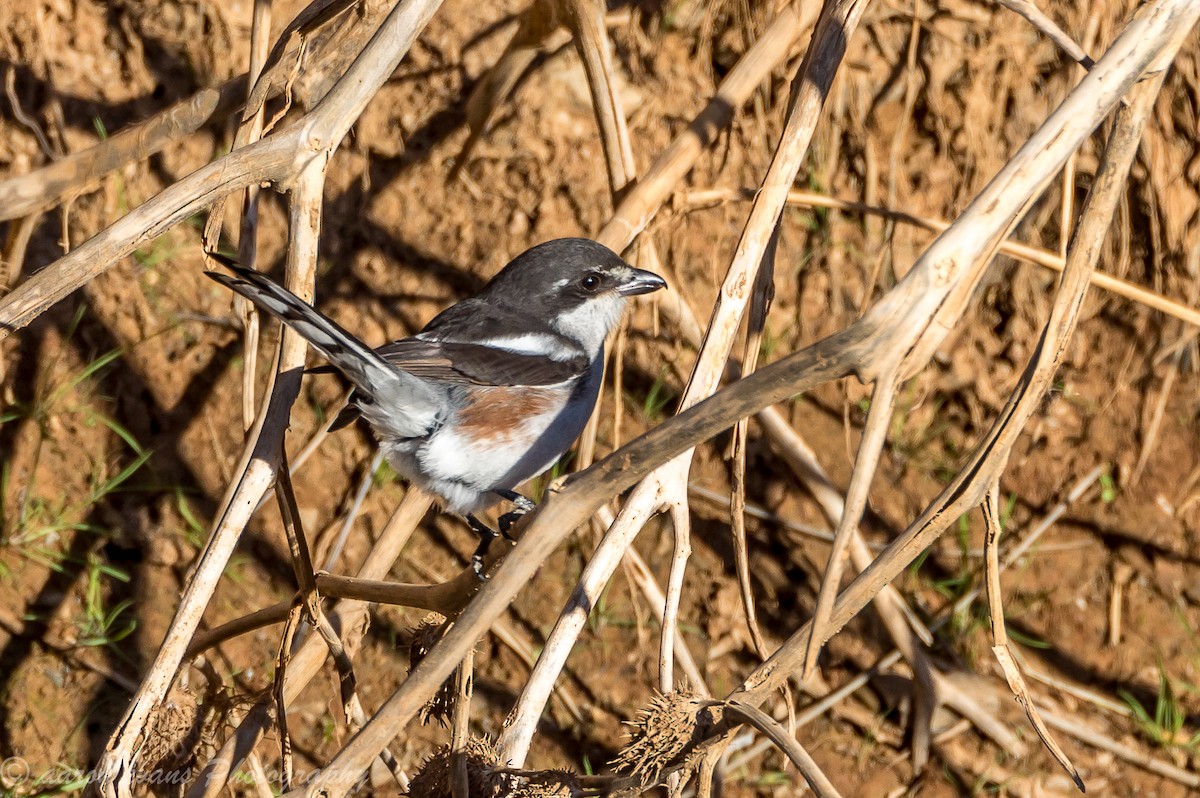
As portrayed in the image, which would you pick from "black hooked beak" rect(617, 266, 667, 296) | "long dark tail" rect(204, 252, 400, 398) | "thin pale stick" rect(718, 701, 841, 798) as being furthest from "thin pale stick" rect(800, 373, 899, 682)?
"black hooked beak" rect(617, 266, 667, 296)

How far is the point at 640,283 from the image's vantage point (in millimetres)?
3553

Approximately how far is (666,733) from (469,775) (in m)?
0.48

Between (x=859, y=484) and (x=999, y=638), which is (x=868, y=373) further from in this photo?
(x=999, y=638)

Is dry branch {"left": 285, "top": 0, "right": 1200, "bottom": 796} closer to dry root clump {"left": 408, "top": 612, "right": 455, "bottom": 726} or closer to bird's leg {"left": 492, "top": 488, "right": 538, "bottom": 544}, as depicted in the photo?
dry root clump {"left": 408, "top": 612, "right": 455, "bottom": 726}

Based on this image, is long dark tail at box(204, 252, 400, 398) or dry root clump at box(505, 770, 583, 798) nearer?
dry root clump at box(505, 770, 583, 798)

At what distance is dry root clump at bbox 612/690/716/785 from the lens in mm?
1957

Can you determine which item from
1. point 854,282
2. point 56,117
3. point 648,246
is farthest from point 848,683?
point 56,117

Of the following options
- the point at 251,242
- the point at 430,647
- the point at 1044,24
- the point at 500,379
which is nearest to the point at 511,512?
the point at 500,379

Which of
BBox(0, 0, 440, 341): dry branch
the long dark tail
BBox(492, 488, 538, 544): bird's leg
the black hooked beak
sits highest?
BBox(0, 0, 440, 341): dry branch

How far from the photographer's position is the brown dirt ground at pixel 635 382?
4.55 meters

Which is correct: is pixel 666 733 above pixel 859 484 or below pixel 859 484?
below

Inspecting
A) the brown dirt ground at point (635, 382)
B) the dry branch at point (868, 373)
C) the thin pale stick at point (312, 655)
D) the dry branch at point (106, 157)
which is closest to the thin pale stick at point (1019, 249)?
the brown dirt ground at point (635, 382)

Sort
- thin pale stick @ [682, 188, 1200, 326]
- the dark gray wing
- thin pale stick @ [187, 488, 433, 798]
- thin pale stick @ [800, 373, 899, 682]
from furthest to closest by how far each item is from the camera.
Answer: thin pale stick @ [682, 188, 1200, 326], the dark gray wing, thin pale stick @ [187, 488, 433, 798], thin pale stick @ [800, 373, 899, 682]

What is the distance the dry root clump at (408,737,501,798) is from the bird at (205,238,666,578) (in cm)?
81
